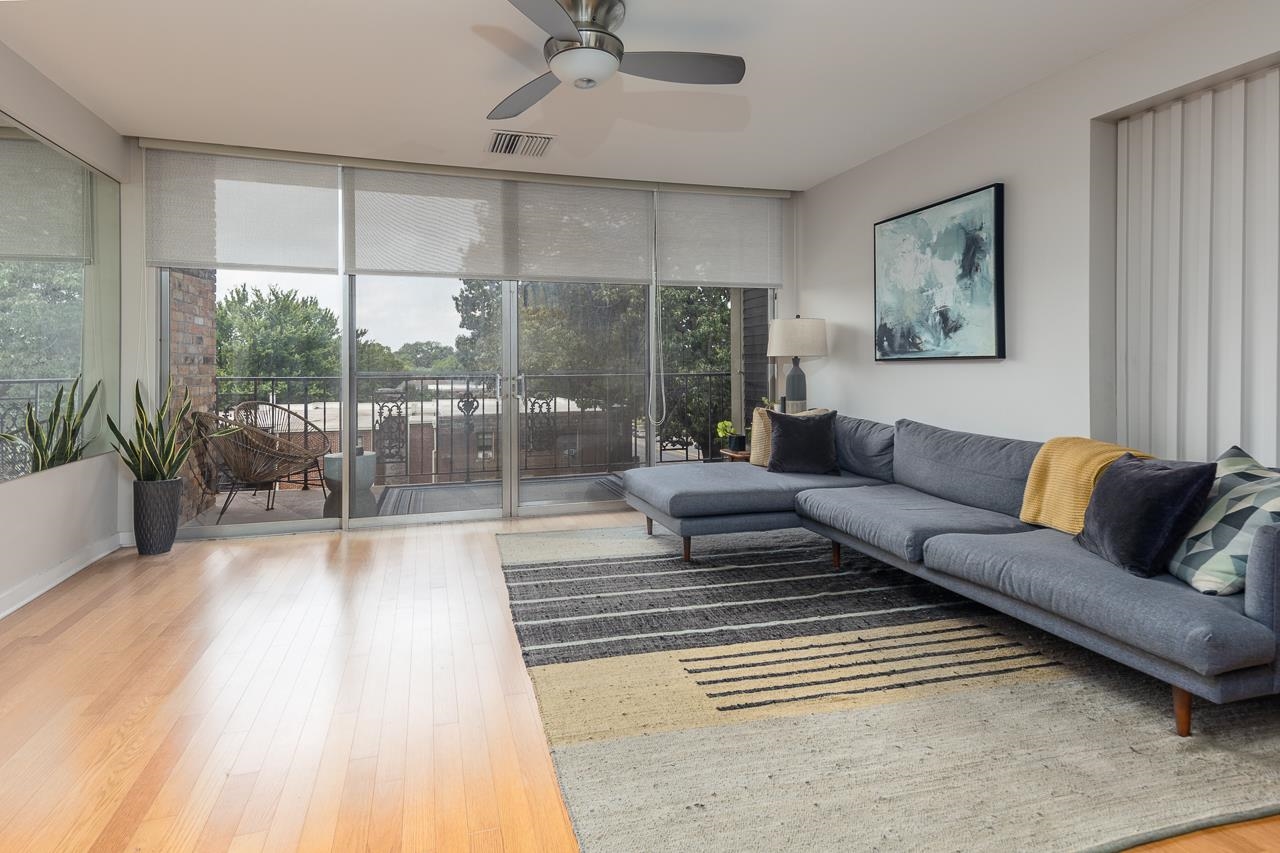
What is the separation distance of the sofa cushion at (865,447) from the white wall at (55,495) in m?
4.35

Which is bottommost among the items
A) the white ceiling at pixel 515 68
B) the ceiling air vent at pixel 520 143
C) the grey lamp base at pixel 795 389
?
the grey lamp base at pixel 795 389

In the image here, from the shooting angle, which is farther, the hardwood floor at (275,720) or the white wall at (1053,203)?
the white wall at (1053,203)

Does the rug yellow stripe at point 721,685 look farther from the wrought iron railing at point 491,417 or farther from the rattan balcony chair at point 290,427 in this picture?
the rattan balcony chair at point 290,427

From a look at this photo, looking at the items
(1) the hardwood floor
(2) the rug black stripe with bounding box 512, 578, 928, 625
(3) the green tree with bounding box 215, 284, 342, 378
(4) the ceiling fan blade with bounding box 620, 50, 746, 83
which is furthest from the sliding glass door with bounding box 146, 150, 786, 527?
(4) the ceiling fan blade with bounding box 620, 50, 746, 83

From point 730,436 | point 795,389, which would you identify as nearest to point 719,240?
point 795,389

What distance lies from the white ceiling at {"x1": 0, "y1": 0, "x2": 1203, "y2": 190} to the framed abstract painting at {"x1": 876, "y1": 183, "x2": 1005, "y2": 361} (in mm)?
542

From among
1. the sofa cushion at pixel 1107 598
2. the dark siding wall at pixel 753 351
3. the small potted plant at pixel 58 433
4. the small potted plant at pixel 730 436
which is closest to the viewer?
the sofa cushion at pixel 1107 598

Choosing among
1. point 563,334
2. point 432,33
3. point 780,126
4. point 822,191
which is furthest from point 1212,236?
point 563,334

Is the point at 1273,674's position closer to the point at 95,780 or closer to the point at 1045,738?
the point at 1045,738

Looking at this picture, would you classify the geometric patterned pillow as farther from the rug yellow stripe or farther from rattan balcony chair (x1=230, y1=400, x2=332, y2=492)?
rattan balcony chair (x1=230, y1=400, x2=332, y2=492)

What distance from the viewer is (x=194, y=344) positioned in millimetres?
4742

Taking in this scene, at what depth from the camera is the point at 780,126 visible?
4.29 m

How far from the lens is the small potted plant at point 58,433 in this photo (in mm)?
3541

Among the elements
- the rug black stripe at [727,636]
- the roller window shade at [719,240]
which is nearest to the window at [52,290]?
the rug black stripe at [727,636]
